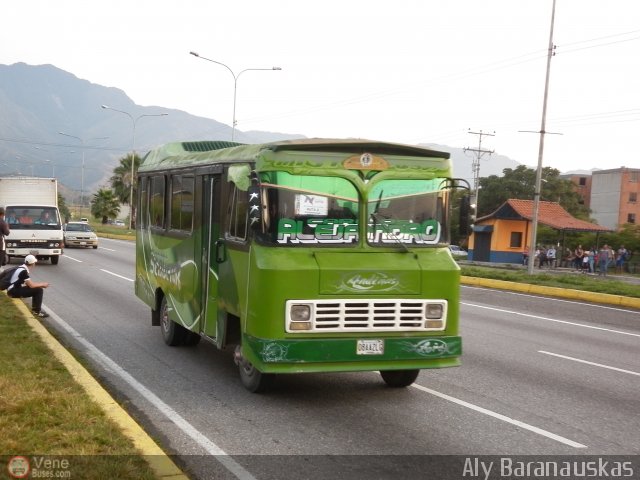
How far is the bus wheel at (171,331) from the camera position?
1033cm

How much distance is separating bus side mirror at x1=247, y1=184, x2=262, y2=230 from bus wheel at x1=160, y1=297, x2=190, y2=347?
3676mm

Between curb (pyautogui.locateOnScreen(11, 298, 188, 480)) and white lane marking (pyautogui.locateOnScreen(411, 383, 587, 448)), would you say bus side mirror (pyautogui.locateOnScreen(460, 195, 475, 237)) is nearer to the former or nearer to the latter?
white lane marking (pyautogui.locateOnScreen(411, 383, 587, 448))

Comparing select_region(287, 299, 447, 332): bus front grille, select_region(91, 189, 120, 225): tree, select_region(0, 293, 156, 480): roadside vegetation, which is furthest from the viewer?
select_region(91, 189, 120, 225): tree

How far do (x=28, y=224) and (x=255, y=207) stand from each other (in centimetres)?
2041

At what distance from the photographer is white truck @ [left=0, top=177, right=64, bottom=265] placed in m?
24.5

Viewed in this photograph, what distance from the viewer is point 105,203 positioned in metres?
80.5

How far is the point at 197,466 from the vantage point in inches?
217

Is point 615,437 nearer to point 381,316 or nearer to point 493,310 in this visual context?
point 381,316

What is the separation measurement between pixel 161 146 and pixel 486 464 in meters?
7.90

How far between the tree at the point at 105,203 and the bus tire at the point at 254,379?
74.0 meters

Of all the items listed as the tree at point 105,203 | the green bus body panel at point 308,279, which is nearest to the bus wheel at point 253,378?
the green bus body panel at point 308,279

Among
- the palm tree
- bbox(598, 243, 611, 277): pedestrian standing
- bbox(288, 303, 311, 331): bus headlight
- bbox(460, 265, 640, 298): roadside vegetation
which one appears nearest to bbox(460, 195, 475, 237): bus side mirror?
bbox(288, 303, 311, 331): bus headlight

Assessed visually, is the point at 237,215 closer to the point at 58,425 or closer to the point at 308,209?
the point at 308,209

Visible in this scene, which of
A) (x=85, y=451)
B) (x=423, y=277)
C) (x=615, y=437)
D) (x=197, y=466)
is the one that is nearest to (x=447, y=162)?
(x=423, y=277)
